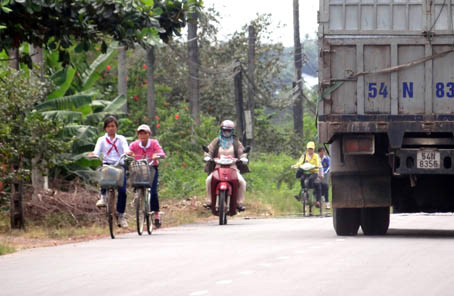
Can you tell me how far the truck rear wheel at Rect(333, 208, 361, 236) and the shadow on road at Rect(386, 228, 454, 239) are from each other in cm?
65

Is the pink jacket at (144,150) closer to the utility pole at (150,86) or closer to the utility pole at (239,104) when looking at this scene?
the utility pole at (239,104)

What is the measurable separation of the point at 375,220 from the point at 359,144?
1.80 m

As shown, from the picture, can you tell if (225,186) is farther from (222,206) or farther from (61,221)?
(61,221)

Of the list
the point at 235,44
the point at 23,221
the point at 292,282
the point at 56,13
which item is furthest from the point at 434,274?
the point at 235,44

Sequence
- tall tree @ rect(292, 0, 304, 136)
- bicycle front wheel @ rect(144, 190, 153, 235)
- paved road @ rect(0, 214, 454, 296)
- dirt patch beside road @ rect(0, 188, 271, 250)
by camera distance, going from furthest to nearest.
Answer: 1. tall tree @ rect(292, 0, 304, 136)
2. bicycle front wheel @ rect(144, 190, 153, 235)
3. dirt patch beside road @ rect(0, 188, 271, 250)
4. paved road @ rect(0, 214, 454, 296)

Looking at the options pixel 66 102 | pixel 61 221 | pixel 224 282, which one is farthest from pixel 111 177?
pixel 224 282

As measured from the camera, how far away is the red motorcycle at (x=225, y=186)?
20673 millimetres

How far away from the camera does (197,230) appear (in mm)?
18812

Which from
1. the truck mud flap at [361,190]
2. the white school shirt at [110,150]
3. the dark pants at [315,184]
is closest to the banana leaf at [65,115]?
the white school shirt at [110,150]

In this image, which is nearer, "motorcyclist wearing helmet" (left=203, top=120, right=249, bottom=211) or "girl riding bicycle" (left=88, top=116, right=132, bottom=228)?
"girl riding bicycle" (left=88, top=116, right=132, bottom=228)

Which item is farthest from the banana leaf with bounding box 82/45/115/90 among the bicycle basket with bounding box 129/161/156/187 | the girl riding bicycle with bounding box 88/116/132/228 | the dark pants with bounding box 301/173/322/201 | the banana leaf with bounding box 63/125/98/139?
the bicycle basket with bounding box 129/161/156/187

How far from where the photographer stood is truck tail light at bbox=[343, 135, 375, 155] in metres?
15.0

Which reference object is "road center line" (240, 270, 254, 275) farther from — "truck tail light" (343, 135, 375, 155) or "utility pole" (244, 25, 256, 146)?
"utility pole" (244, 25, 256, 146)

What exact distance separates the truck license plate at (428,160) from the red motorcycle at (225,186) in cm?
633
